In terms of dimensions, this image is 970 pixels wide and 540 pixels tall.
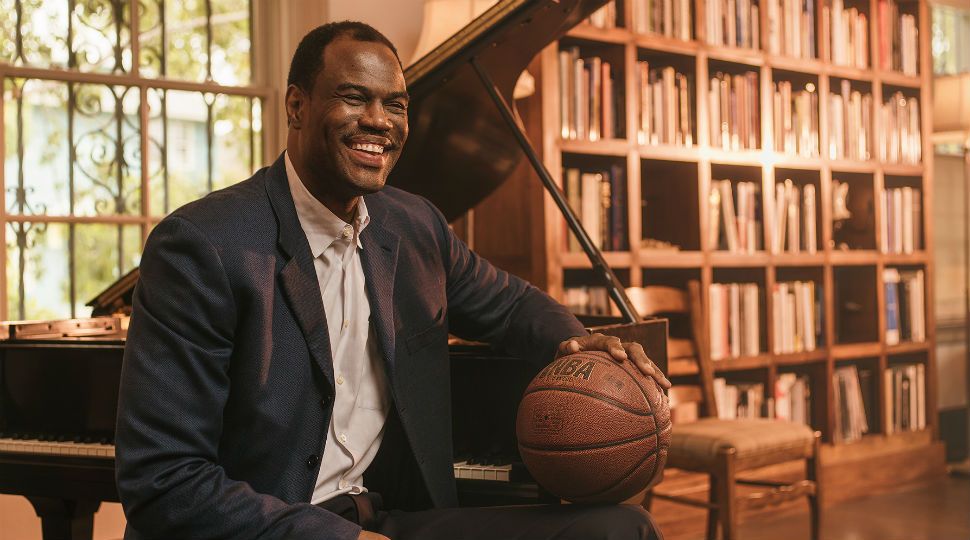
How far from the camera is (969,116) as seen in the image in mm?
4691

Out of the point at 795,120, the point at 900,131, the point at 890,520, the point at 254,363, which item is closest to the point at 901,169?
the point at 900,131

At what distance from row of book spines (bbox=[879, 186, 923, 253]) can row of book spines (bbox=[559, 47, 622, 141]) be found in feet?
5.27

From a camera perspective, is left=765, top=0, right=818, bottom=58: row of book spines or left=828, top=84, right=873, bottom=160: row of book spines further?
left=828, top=84, right=873, bottom=160: row of book spines

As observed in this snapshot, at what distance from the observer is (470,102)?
8.17 feet

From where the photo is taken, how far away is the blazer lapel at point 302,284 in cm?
163

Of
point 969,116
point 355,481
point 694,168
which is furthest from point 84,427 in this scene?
point 969,116

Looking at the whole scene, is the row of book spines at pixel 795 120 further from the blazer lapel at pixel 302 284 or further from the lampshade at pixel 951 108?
the blazer lapel at pixel 302 284

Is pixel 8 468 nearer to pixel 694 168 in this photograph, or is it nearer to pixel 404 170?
pixel 404 170

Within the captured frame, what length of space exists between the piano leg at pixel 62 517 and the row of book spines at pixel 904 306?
140 inches

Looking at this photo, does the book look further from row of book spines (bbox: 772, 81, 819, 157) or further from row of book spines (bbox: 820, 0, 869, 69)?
row of book spines (bbox: 820, 0, 869, 69)

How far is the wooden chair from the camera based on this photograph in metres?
3.19

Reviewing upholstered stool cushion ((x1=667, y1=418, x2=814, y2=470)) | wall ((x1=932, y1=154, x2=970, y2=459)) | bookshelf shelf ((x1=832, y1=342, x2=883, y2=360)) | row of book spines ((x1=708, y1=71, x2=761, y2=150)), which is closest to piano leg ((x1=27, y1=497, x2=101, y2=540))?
upholstered stool cushion ((x1=667, y1=418, x2=814, y2=470))

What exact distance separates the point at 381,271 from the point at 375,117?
0.28 meters

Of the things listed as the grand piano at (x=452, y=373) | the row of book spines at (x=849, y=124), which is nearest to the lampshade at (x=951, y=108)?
the row of book spines at (x=849, y=124)
